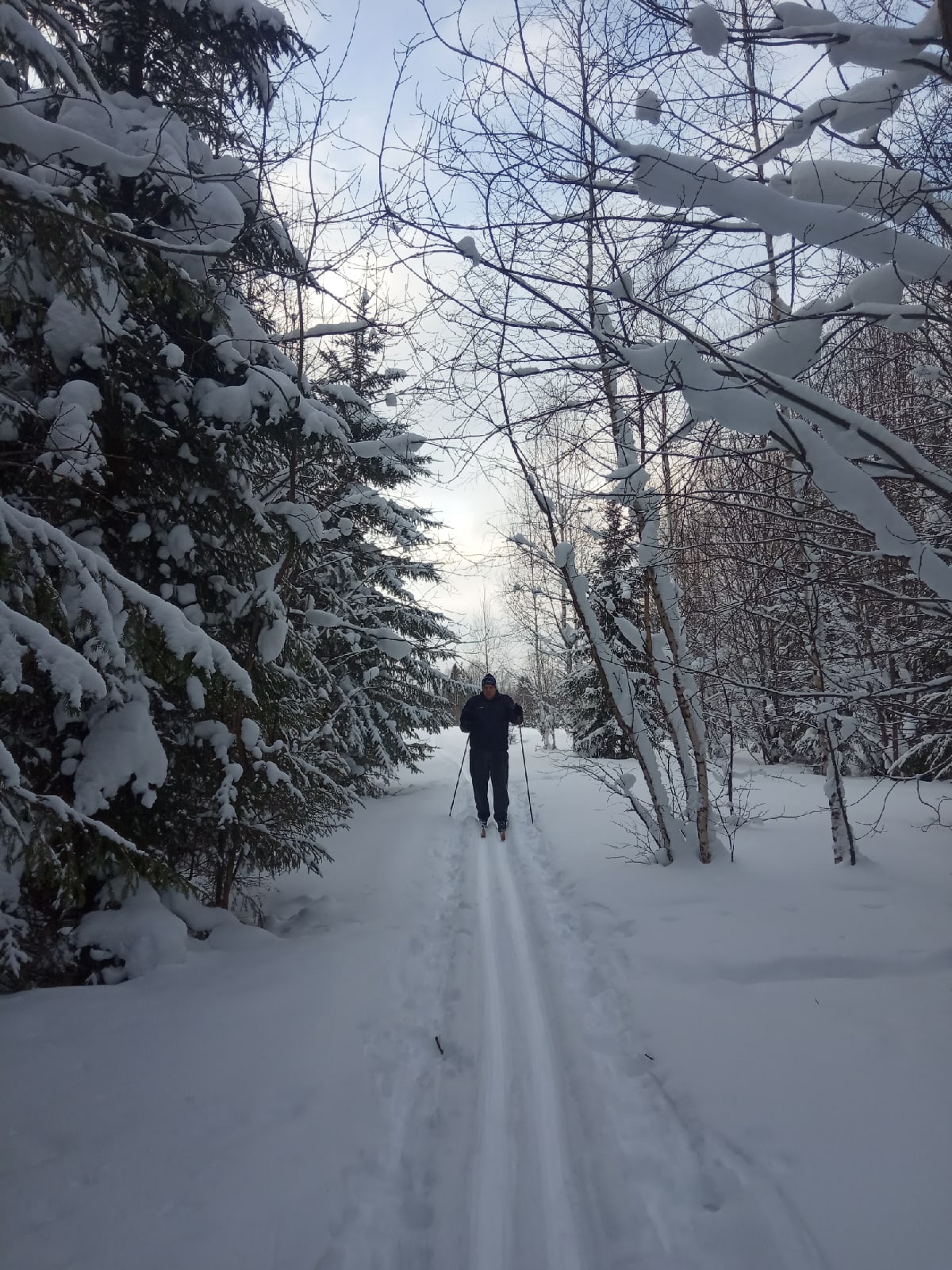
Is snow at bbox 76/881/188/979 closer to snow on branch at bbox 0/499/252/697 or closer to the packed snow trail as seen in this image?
snow on branch at bbox 0/499/252/697

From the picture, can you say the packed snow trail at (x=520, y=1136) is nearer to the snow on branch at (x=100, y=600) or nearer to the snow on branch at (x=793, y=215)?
the snow on branch at (x=100, y=600)

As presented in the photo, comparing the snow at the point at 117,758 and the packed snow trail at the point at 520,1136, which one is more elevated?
the snow at the point at 117,758

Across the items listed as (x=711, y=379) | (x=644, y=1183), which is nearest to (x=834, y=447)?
(x=711, y=379)

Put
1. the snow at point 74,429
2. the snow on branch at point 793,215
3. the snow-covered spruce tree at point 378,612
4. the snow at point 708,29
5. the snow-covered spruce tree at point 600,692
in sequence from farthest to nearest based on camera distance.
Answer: the snow-covered spruce tree at point 600,692 → the snow-covered spruce tree at point 378,612 → the snow at point 74,429 → the snow on branch at point 793,215 → the snow at point 708,29

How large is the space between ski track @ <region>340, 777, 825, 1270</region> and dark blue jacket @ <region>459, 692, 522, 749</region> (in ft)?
14.5

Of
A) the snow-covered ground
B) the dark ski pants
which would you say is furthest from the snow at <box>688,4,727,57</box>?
the dark ski pants

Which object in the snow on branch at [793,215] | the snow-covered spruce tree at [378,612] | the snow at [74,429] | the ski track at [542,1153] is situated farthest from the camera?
the snow-covered spruce tree at [378,612]

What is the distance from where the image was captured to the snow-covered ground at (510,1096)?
6.50 feet

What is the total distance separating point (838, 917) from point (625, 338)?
13.2ft

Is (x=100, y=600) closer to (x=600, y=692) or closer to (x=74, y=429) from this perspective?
(x=74, y=429)

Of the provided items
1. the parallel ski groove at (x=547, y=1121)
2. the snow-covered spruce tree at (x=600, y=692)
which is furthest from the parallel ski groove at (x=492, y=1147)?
the snow-covered spruce tree at (x=600, y=692)

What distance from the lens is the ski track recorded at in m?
1.98

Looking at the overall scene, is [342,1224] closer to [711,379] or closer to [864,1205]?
[864,1205]

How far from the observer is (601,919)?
15.4 ft
